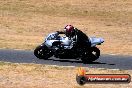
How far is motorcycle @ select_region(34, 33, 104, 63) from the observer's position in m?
23.0

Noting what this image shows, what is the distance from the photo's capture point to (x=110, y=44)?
103ft

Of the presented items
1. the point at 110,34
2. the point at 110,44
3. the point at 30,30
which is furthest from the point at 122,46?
the point at 30,30

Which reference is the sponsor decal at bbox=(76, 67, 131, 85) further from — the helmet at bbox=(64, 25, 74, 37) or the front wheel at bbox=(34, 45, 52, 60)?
the front wheel at bbox=(34, 45, 52, 60)

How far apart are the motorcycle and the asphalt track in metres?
0.27

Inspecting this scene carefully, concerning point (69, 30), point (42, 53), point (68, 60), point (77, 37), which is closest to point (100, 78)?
point (69, 30)

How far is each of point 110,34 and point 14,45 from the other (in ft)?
31.9

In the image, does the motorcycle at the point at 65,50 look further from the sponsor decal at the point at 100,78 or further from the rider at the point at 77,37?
the sponsor decal at the point at 100,78

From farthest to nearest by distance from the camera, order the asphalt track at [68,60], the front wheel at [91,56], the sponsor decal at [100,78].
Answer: the front wheel at [91,56] < the asphalt track at [68,60] < the sponsor decal at [100,78]

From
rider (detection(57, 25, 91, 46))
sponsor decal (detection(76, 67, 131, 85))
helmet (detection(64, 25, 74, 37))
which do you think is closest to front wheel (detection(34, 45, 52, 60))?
rider (detection(57, 25, 91, 46))

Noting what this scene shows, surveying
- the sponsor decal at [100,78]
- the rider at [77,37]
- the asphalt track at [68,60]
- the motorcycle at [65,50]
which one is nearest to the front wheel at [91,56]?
the motorcycle at [65,50]

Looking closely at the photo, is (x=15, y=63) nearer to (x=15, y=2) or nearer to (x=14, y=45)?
(x=14, y=45)

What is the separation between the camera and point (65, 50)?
2300cm

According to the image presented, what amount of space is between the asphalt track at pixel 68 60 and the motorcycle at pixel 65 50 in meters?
0.27

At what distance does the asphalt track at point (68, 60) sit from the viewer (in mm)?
22625
